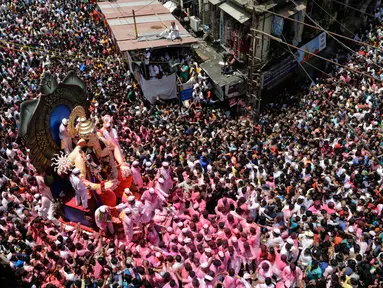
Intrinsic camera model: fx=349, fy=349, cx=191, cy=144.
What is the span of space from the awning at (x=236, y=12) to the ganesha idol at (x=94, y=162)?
711 cm

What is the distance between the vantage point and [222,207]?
320 inches

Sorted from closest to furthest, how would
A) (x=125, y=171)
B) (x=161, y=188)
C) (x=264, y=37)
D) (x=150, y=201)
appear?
(x=150, y=201) → (x=125, y=171) → (x=161, y=188) → (x=264, y=37)

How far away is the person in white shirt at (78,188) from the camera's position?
26.0 feet

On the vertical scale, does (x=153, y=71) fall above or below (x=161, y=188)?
above

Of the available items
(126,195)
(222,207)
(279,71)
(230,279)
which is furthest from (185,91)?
(230,279)

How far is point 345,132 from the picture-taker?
10.6 metres

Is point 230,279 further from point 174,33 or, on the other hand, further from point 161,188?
point 174,33

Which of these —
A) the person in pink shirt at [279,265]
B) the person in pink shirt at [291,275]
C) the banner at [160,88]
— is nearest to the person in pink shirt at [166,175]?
the person in pink shirt at [279,265]

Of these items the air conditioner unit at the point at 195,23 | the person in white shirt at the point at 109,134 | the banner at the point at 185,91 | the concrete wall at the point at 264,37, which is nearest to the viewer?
the person in white shirt at the point at 109,134

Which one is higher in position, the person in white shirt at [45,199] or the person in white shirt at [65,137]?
the person in white shirt at [65,137]

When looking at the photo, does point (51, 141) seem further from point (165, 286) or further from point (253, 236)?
point (253, 236)

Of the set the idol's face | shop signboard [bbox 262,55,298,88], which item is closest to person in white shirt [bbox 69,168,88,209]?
the idol's face

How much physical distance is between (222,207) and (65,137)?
418 centimetres

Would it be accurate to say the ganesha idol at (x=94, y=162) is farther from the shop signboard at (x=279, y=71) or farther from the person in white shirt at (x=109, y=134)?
the shop signboard at (x=279, y=71)
